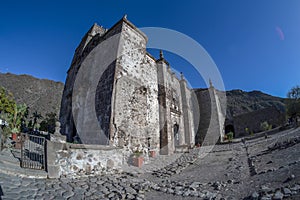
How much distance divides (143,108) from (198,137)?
14512mm

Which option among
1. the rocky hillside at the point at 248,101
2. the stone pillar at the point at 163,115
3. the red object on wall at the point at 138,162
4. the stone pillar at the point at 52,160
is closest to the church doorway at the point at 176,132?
the stone pillar at the point at 163,115

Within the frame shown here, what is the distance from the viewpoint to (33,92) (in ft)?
105

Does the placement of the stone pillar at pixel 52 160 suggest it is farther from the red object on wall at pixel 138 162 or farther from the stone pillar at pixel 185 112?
the stone pillar at pixel 185 112

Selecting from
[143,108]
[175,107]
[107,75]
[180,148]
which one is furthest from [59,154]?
[175,107]

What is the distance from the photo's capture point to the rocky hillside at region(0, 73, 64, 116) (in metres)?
30.0

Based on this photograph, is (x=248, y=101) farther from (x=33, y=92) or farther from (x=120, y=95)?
(x=33, y=92)

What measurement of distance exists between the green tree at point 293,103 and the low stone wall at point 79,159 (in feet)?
80.9

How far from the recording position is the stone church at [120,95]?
8.62 m

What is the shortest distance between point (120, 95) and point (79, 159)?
4615mm

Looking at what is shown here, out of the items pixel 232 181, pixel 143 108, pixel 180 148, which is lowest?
pixel 180 148

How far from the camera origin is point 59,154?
181 inches

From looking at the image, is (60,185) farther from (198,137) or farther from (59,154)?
(198,137)

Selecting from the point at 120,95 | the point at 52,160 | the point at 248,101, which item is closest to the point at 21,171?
the point at 52,160

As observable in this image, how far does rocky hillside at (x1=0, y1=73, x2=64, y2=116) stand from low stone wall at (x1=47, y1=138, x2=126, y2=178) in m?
30.6
